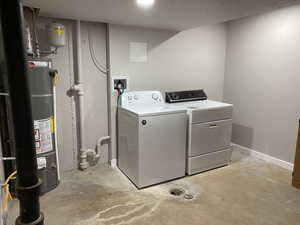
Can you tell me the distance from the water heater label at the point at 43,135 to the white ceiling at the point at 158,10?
1077mm

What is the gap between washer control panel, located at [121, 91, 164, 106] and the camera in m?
2.79

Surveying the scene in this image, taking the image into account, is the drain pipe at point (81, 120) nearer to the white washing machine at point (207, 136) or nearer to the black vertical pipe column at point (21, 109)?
the white washing machine at point (207, 136)

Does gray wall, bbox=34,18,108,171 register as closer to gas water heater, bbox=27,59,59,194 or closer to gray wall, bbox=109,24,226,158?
gray wall, bbox=109,24,226,158

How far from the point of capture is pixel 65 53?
257 centimetres

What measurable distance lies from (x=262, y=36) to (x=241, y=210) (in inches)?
91.1

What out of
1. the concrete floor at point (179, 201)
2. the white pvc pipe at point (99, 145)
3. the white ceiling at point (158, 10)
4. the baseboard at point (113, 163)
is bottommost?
the concrete floor at point (179, 201)

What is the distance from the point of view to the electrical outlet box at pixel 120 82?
9.14ft

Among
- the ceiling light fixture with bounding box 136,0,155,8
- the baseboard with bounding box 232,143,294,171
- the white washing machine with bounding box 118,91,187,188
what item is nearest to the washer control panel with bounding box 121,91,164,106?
the white washing machine with bounding box 118,91,187,188

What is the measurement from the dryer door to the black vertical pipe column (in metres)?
1.49

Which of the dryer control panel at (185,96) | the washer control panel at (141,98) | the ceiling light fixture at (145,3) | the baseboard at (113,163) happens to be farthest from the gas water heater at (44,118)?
the dryer control panel at (185,96)

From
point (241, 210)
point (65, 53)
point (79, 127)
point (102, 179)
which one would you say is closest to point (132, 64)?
point (65, 53)

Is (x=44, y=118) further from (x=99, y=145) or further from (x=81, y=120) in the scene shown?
(x=99, y=145)

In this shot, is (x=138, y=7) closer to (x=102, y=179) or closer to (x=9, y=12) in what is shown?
(x=9, y=12)

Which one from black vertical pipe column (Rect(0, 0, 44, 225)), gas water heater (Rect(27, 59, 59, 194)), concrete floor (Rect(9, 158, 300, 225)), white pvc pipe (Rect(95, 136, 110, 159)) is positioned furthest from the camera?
white pvc pipe (Rect(95, 136, 110, 159))
